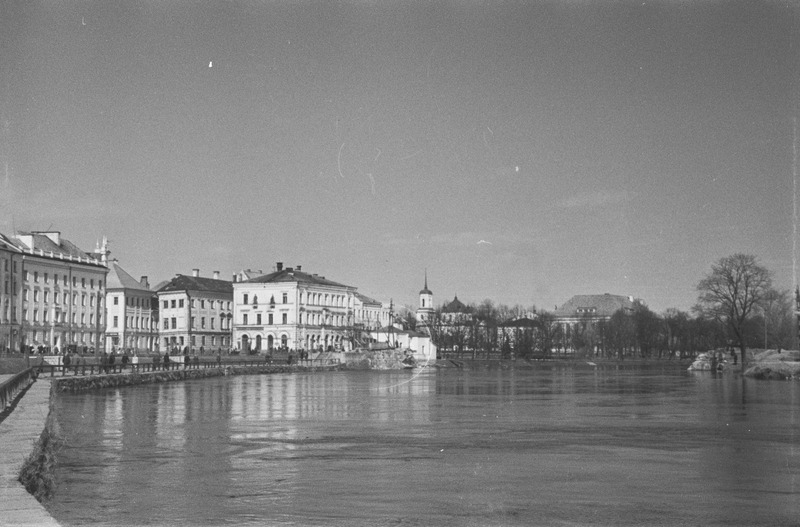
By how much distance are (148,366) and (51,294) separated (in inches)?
1368

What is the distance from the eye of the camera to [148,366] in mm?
81750

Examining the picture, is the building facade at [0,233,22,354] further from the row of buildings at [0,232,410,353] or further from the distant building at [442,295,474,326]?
the distant building at [442,295,474,326]

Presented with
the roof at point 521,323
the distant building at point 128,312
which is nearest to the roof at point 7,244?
the distant building at point 128,312

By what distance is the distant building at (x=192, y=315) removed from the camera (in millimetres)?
146750

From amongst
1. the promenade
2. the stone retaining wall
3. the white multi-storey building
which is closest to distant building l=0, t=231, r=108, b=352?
the stone retaining wall

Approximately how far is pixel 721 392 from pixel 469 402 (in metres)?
16.7

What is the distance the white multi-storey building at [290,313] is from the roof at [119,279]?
15.1 m

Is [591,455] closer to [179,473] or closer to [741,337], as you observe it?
[179,473]

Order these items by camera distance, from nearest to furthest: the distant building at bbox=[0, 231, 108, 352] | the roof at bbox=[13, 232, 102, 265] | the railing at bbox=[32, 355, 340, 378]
→ the railing at bbox=[32, 355, 340, 378] < the distant building at bbox=[0, 231, 108, 352] < the roof at bbox=[13, 232, 102, 265]

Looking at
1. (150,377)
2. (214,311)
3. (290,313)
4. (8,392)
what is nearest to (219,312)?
(214,311)

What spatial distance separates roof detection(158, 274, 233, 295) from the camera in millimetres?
147375

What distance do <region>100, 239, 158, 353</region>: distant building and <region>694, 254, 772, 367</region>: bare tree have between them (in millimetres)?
78637

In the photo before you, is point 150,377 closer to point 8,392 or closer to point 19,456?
point 8,392

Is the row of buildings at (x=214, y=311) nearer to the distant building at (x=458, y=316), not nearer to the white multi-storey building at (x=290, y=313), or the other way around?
the white multi-storey building at (x=290, y=313)
